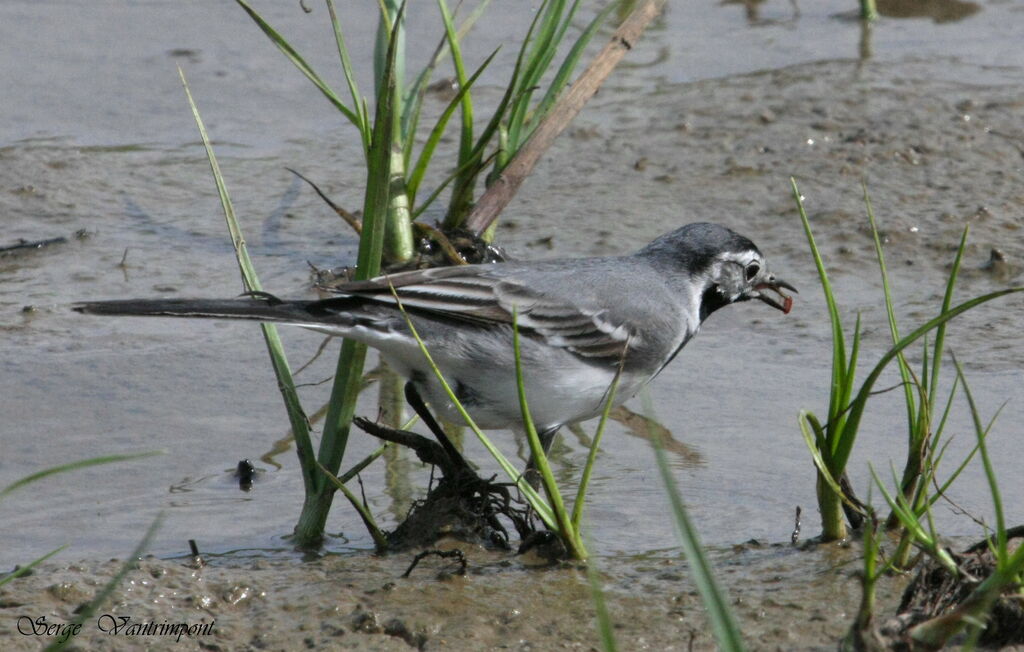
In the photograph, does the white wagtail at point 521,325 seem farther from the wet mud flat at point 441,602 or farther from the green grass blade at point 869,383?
the green grass blade at point 869,383

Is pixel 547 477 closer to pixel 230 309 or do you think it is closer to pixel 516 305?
pixel 516 305

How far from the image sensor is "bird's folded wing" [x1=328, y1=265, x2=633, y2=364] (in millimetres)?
5012

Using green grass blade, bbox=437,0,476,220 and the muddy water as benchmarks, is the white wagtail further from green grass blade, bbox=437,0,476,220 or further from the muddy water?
green grass blade, bbox=437,0,476,220

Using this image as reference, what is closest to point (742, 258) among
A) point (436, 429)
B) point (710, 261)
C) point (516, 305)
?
point (710, 261)

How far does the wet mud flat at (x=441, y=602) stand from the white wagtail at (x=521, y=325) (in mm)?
686

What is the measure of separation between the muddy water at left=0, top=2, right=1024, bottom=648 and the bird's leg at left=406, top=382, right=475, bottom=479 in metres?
0.40

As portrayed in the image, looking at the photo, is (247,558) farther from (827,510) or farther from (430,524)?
(827,510)

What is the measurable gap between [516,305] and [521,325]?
0.18 meters

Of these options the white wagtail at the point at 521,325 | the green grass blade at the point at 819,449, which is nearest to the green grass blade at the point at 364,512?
the white wagtail at the point at 521,325

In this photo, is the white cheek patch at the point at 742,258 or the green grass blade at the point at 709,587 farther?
the white cheek patch at the point at 742,258

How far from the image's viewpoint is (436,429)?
5.04m

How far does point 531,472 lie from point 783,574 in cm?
103

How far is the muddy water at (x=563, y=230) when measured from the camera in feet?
17.3

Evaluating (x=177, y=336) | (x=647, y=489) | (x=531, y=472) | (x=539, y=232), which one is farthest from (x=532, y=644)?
(x=539, y=232)
